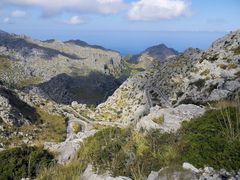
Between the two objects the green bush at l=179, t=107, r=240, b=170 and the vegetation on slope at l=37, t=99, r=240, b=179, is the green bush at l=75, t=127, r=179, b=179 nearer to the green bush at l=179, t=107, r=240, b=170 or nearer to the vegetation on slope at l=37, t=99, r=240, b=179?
the vegetation on slope at l=37, t=99, r=240, b=179

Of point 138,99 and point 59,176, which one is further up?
point 59,176

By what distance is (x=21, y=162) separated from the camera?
23719mm

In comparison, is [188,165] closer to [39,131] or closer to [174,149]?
[174,149]

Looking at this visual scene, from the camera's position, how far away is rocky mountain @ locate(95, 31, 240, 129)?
44312mm

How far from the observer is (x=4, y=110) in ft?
375

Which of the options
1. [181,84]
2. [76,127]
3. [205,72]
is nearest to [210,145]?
[205,72]

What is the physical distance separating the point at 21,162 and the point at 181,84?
237 ft

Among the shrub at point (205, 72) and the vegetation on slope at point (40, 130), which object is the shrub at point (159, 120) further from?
the vegetation on slope at point (40, 130)

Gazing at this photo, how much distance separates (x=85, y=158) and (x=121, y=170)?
11.7ft

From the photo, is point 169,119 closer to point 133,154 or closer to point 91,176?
point 133,154

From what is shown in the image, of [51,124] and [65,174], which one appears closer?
[65,174]

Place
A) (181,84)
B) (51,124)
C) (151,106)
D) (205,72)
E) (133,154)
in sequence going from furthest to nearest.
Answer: (51,124) → (151,106) → (181,84) → (205,72) → (133,154)

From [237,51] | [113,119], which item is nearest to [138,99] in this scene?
[113,119]

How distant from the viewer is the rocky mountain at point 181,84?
4431 centimetres
